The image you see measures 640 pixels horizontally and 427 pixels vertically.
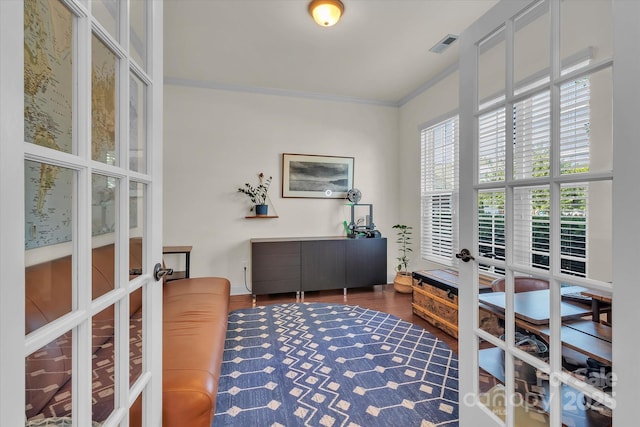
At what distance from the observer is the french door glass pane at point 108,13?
27.9 inches

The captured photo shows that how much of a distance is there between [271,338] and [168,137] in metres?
2.80

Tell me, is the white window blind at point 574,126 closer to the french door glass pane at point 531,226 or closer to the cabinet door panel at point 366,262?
the french door glass pane at point 531,226

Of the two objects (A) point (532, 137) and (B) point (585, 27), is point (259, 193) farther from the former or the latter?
(B) point (585, 27)

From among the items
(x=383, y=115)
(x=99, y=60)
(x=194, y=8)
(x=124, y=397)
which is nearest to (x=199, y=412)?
(x=124, y=397)

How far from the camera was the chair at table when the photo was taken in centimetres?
103

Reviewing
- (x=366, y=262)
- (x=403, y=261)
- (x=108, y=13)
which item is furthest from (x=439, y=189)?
(x=108, y=13)

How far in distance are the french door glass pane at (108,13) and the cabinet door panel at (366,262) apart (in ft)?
10.4

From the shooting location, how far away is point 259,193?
12.5ft

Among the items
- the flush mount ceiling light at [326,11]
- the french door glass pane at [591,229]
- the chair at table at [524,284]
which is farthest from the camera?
the flush mount ceiling light at [326,11]

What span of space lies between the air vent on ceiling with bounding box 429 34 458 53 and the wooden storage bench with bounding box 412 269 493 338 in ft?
7.51

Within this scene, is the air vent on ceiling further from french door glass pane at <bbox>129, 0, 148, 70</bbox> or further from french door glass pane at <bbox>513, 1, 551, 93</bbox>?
french door glass pane at <bbox>129, 0, 148, 70</bbox>

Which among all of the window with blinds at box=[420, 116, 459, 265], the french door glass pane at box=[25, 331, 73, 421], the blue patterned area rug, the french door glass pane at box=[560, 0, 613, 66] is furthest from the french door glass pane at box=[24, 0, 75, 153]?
the window with blinds at box=[420, 116, 459, 265]

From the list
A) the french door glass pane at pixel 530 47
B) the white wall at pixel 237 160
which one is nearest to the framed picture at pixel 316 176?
the white wall at pixel 237 160
